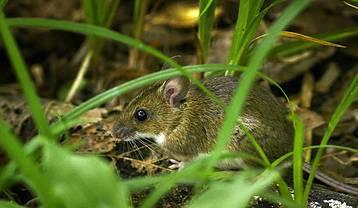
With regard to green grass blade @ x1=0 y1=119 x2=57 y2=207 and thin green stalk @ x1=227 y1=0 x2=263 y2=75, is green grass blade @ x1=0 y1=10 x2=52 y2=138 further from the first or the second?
thin green stalk @ x1=227 y1=0 x2=263 y2=75

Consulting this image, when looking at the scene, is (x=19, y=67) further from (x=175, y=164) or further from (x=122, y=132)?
(x=175, y=164)

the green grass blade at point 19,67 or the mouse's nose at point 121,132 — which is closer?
the green grass blade at point 19,67

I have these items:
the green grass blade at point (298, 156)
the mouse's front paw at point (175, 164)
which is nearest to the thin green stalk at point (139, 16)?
the mouse's front paw at point (175, 164)

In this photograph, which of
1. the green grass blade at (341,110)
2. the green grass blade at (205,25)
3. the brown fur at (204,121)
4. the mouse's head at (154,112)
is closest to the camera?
the green grass blade at (341,110)

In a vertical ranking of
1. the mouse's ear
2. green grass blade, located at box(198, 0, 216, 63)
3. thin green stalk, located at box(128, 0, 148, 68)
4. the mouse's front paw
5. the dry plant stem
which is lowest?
the mouse's front paw

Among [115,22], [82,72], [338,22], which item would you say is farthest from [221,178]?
[115,22]

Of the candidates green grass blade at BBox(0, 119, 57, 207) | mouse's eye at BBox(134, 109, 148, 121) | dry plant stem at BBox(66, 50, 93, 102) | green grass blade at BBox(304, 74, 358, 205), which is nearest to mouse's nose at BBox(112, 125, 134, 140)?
mouse's eye at BBox(134, 109, 148, 121)

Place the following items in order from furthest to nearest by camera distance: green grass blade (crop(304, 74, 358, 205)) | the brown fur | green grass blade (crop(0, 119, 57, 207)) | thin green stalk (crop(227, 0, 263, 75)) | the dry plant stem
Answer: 1. the dry plant stem
2. the brown fur
3. thin green stalk (crop(227, 0, 263, 75))
4. green grass blade (crop(304, 74, 358, 205))
5. green grass blade (crop(0, 119, 57, 207))

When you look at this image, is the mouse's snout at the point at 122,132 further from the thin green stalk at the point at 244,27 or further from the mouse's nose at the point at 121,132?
the thin green stalk at the point at 244,27
